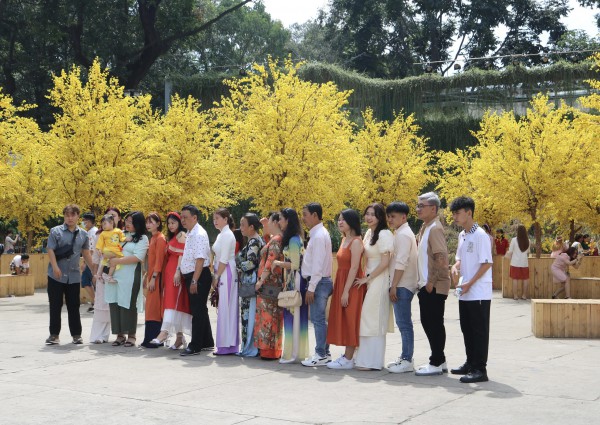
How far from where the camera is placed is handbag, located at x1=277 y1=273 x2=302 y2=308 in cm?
1020

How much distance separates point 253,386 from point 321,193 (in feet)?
51.4

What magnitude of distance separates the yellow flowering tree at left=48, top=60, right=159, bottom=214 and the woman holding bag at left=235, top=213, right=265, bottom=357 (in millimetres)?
11775

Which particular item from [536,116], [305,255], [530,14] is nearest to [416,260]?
[305,255]

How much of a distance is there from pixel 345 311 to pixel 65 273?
173 inches

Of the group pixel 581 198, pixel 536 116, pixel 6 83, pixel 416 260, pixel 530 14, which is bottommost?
pixel 416 260

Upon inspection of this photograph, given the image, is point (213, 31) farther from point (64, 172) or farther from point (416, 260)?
point (416, 260)

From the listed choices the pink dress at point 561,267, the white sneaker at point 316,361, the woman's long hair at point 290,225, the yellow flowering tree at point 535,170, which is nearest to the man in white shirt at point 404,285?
the white sneaker at point 316,361

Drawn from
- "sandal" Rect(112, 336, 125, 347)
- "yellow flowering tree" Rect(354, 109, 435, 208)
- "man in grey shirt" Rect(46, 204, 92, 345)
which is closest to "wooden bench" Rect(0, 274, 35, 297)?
"man in grey shirt" Rect(46, 204, 92, 345)

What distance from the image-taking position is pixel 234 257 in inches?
444

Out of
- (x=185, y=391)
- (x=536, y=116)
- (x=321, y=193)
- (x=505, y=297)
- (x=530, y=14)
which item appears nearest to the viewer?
(x=185, y=391)

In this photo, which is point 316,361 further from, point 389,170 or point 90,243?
point 389,170

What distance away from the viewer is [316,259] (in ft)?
33.1

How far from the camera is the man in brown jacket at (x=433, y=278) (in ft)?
30.1

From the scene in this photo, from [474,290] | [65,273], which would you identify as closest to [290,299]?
[474,290]
